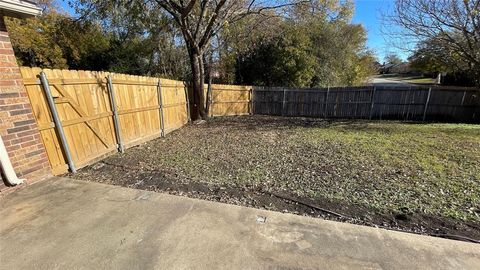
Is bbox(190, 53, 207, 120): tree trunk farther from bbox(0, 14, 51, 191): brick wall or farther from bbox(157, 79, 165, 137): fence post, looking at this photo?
bbox(0, 14, 51, 191): brick wall

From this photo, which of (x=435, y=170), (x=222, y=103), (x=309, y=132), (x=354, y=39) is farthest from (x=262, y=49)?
(x=435, y=170)

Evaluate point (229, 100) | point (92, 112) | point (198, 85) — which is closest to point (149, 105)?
point (92, 112)

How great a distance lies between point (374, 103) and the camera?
401 inches

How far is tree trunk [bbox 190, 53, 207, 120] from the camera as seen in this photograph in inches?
352

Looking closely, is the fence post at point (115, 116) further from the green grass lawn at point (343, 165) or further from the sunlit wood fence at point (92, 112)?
the green grass lawn at point (343, 165)

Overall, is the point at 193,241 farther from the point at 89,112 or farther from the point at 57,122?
the point at 89,112

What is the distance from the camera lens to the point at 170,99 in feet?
24.9

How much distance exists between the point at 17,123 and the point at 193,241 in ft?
9.86

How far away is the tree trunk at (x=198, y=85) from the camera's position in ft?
29.3

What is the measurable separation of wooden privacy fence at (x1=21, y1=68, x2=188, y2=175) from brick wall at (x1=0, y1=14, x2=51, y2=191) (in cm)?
15

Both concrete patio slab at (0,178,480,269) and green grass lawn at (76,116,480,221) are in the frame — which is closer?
concrete patio slab at (0,178,480,269)

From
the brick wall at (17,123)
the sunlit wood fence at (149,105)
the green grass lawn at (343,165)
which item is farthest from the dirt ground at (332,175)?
the brick wall at (17,123)

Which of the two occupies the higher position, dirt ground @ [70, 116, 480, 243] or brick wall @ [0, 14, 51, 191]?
brick wall @ [0, 14, 51, 191]

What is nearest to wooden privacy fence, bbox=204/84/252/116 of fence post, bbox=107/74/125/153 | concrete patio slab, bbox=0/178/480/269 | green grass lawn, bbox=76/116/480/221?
green grass lawn, bbox=76/116/480/221
